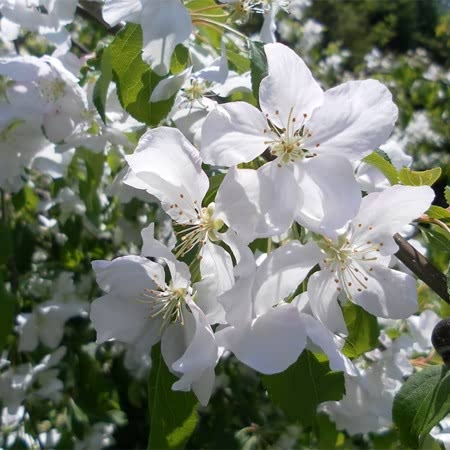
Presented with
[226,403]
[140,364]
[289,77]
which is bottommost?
[226,403]

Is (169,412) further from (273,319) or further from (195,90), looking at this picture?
(195,90)

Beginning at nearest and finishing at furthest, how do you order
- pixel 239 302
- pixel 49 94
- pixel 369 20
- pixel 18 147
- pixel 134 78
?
pixel 239 302 < pixel 134 78 < pixel 49 94 < pixel 18 147 < pixel 369 20

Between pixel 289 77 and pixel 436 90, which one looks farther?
pixel 436 90

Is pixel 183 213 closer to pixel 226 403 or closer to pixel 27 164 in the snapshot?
pixel 27 164

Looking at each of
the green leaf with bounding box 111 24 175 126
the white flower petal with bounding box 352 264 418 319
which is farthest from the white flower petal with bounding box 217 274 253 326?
the green leaf with bounding box 111 24 175 126

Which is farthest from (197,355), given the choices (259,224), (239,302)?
(259,224)

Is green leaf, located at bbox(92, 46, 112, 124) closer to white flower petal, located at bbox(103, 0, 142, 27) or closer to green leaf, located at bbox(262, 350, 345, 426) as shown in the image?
white flower petal, located at bbox(103, 0, 142, 27)

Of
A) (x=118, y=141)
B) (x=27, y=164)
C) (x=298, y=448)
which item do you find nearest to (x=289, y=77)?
(x=118, y=141)
